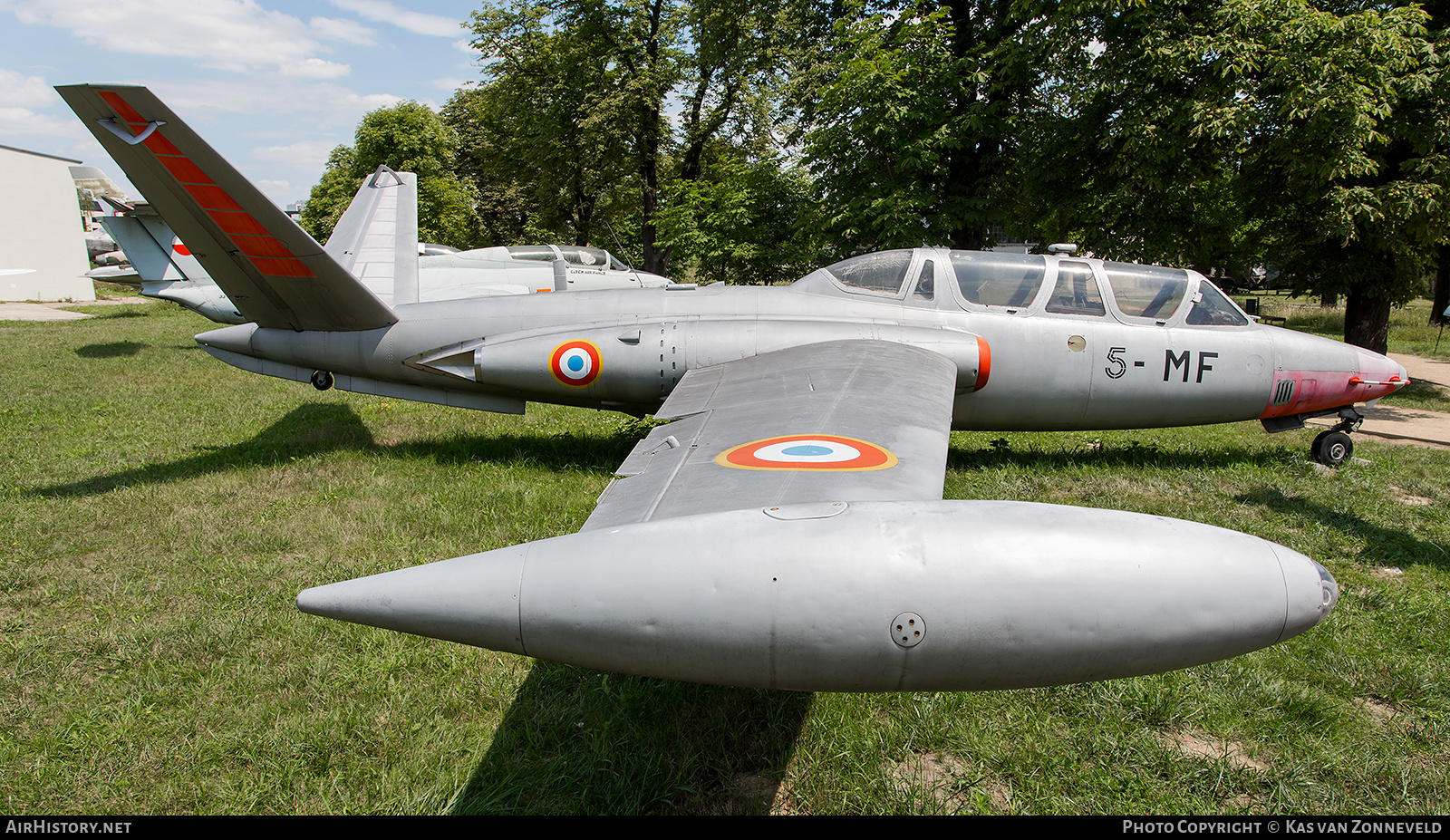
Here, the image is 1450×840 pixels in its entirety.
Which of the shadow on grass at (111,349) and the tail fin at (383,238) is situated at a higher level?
the tail fin at (383,238)

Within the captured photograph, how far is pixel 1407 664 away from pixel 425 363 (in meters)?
7.83

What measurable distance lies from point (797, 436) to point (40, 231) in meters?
47.2

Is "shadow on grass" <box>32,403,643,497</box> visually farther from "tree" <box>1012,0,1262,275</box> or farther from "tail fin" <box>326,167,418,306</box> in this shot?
"tree" <box>1012,0,1262,275</box>

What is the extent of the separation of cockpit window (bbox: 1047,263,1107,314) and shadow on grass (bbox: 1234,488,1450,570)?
227cm

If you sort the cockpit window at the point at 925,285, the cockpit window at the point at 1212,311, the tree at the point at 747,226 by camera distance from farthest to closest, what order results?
1. the tree at the point at 747,226
2. the cockpit window at the point at 1212,311
3. the cockpit window at the point at 925,285

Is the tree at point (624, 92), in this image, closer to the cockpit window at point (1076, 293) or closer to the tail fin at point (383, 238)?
the tail fin at point (383, 238)

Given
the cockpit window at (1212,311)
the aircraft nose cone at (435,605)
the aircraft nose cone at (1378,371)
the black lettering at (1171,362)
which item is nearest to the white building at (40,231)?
the aircraft nose cone at (435,605)

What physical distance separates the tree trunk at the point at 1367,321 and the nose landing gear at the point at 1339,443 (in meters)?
7.20

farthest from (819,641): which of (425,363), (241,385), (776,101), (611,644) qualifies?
(776,101)

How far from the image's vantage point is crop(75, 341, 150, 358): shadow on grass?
15.2m

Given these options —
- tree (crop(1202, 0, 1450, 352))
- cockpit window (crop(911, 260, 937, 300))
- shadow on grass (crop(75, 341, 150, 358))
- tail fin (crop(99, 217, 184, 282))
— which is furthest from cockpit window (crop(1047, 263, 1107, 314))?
tail fin (crop(99, 217, 184, 282))

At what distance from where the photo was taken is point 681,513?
10.1ft

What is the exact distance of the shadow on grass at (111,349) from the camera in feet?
49.9

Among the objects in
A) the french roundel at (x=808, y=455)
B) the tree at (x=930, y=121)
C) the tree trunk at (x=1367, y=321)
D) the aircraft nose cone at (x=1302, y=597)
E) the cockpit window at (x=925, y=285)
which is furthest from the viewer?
the tree at (x=930, y=121)
